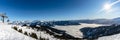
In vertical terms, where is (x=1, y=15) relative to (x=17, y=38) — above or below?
above

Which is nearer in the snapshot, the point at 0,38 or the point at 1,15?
the point at 0,38

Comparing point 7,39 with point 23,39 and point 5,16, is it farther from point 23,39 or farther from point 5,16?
point 5,16

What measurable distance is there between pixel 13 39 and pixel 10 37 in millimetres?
536

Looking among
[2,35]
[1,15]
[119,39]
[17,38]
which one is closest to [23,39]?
[17,38]

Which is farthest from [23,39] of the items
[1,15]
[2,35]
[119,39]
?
[1,15]

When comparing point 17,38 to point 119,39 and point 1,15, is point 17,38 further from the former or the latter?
point 1,15

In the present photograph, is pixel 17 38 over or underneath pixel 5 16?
underneath

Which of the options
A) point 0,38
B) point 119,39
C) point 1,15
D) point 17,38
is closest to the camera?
point 0,38

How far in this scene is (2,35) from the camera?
20781mm

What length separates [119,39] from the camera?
3647 cm

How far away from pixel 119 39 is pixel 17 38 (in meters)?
22.0

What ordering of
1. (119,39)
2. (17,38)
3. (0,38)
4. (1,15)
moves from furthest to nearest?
(1,15)
(119,39)
(17,38)
(0,38)

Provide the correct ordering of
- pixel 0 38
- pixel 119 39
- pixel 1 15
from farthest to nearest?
pixel 1 15
pixel 119 39
pixel 0 38

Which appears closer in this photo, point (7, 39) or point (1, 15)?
point (7, 39)
